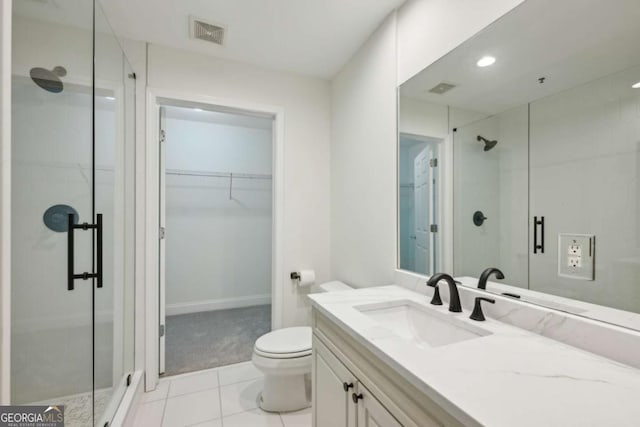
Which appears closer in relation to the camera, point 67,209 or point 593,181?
point 593,181

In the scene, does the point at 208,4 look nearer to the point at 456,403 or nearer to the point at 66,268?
the point at 66,268

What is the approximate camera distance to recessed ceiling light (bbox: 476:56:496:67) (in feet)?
3.79

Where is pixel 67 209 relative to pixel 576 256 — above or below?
above

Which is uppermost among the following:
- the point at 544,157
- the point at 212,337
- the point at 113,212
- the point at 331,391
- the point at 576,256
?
the point at 544,157

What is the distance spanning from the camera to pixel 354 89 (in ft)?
6.82

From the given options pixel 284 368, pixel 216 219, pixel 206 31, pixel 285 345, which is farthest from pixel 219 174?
pixel 284 368

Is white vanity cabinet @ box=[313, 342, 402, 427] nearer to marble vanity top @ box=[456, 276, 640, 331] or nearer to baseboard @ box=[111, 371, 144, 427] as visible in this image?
marble vanity top @ box=[456, 276, 640, 331]

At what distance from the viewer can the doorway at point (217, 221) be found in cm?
325

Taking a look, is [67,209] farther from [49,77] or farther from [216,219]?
[216,219]

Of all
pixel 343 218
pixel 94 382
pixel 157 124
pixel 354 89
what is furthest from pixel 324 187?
pixel 94 382

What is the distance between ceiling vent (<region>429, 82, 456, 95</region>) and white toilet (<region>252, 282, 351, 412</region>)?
162cm

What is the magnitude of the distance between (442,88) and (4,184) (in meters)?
1.75

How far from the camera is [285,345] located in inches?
66.0

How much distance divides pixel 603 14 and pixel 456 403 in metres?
1.18
